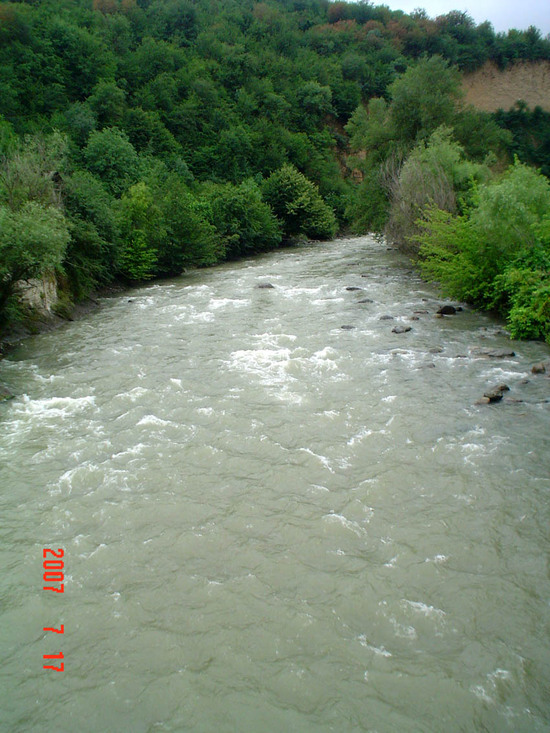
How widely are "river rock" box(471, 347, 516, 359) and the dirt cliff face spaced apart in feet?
278

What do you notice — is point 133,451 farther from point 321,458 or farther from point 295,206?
point 295,206

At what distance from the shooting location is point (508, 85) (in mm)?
86812

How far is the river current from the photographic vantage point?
531 centimetres

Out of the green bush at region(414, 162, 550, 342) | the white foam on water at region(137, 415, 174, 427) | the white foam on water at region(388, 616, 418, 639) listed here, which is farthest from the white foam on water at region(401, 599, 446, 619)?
the green bush at region(414, 162, 550, 342)

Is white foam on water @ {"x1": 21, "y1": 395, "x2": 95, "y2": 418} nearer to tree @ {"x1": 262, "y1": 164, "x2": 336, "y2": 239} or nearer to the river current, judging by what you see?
the river current

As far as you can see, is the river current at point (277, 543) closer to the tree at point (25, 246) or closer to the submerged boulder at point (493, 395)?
the submerged boulder at point (493, 395)

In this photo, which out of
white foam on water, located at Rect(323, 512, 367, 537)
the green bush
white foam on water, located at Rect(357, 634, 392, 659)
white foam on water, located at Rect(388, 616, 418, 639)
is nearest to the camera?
white foam on water, located at Rect(357, 634, 392, 659)

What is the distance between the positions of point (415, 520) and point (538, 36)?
106787mm

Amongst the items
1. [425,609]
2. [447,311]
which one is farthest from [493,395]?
[447,311]

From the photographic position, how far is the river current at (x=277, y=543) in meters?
5.31

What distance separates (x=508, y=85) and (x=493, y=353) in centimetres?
9077

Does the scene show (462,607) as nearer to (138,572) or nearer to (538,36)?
(138,572)

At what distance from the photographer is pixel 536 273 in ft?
52.5

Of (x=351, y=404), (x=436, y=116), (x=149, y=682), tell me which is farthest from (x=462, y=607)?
(x=436, y=116)
